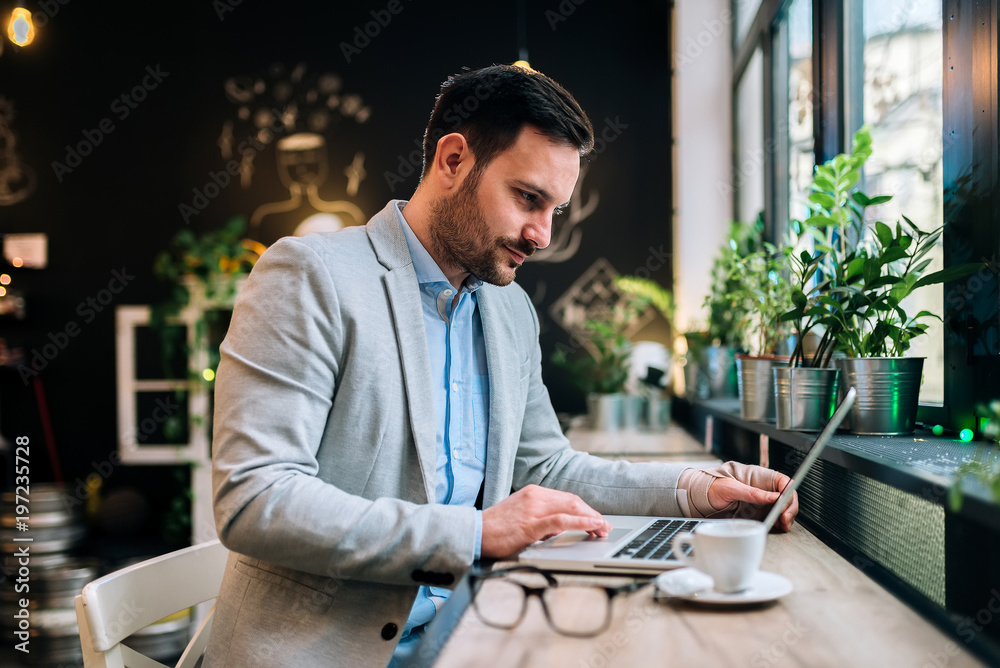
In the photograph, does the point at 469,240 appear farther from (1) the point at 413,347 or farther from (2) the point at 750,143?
(2) the point at 750,143

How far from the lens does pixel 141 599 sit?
122 cm

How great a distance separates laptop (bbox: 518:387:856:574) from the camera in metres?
0.95

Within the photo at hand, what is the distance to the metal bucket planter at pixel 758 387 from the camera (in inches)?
71.5

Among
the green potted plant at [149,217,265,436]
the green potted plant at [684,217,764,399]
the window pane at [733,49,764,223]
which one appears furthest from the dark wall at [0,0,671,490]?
the green potted plant at [684,217,764,399]

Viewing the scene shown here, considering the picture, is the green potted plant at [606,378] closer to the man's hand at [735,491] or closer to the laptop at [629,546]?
the man's hand at [735,491]

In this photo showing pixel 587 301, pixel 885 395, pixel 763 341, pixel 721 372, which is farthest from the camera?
pixel 587 301

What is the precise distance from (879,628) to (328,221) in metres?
4.00

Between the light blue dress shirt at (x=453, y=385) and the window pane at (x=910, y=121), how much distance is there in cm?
88

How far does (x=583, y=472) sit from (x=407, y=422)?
0.42 meters

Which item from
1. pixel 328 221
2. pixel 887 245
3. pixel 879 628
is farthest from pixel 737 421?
pixel 328 221

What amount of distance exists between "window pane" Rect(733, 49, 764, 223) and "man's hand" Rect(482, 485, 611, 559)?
97.2 inches

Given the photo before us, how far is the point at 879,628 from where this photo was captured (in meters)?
0.79

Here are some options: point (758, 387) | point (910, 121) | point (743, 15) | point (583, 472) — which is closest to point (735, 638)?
point (583, 472)

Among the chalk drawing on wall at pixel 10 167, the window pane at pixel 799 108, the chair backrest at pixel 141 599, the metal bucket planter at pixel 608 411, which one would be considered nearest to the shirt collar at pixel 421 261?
the chair backrest at pixel 141 599
